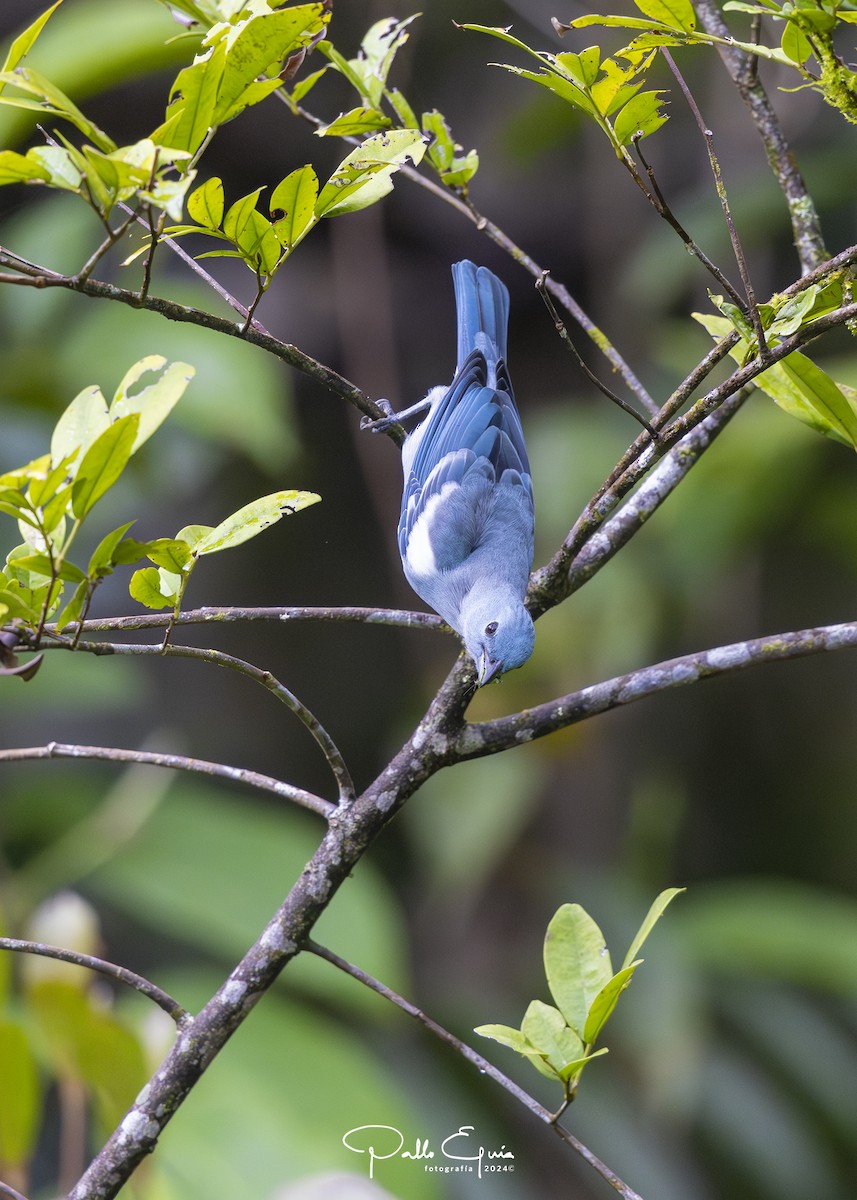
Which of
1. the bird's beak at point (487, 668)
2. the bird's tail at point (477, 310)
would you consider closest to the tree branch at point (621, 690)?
the bird's beak at point (487, 668)

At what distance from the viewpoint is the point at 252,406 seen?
12.7 feet

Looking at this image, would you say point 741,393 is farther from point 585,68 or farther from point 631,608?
point 631,608

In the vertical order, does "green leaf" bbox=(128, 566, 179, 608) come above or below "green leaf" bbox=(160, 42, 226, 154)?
below

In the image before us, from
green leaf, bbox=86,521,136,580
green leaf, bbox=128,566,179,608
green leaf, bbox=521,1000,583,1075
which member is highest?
green leaf, bbox=128,566,179,608

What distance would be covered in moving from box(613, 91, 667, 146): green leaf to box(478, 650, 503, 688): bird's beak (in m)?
0.77

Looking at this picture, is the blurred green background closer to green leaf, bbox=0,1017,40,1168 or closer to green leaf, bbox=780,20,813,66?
green leaf, bbox=0,1017,40,1168

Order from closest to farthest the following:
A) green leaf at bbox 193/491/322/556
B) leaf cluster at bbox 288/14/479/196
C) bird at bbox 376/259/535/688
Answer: green leaf at bbox 193/491/322/556
leaf cluster at bbox 288/14/479/196
bird at bbox 376/259/535/688

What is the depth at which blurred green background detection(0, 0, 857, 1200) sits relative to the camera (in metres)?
3.70

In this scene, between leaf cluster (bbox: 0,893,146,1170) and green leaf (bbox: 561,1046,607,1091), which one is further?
leaf cluster (bbox: 0,893,146,1170)

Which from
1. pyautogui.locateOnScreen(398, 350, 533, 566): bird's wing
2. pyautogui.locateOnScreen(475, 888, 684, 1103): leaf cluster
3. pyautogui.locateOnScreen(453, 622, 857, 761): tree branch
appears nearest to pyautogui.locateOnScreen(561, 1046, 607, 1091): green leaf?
pyautogui.locateOnScreen(475, 888, 684, 1103): leaf cluster

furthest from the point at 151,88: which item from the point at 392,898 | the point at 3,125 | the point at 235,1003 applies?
the point at 235,1003

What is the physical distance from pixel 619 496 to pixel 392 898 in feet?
14.0

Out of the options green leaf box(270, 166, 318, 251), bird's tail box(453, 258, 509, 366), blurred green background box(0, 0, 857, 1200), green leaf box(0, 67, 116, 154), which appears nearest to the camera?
green leaf box(0, 67, 116, 154)

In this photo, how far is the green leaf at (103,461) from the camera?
110 cm
